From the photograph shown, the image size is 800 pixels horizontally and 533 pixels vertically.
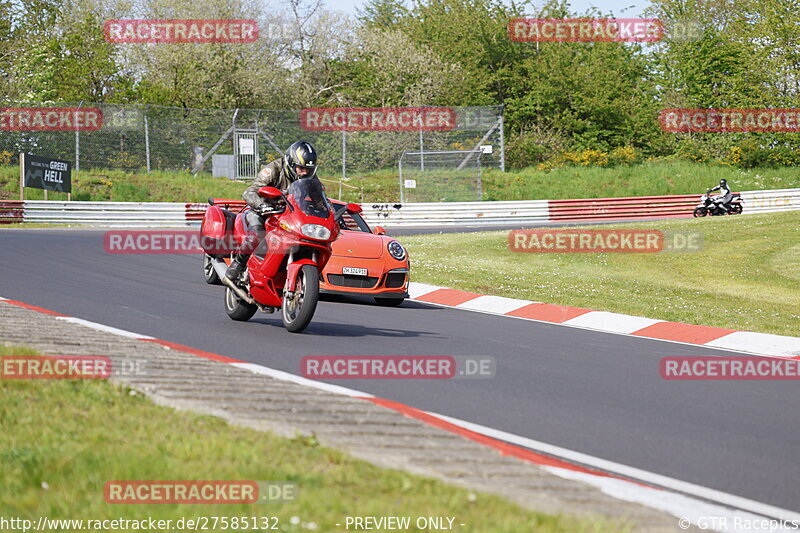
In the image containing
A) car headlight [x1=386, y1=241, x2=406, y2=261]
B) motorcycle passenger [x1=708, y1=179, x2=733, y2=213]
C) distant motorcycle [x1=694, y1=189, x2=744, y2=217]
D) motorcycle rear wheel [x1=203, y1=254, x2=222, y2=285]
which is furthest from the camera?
A: distant motorcycle [x1=694, y1=189, x2=744, y2=217]

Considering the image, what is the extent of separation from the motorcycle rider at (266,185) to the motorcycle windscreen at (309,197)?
0.23 metres

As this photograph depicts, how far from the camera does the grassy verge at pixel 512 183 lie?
3481 cm

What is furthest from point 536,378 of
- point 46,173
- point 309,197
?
point 46,173

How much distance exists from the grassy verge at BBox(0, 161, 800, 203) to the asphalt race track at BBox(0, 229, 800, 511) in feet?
68.8

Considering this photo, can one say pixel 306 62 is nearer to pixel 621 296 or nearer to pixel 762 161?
pixel 762 161

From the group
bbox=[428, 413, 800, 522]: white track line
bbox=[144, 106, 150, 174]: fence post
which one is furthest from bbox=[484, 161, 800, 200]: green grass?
bbox=[428, 413, 800, 522]: white track line

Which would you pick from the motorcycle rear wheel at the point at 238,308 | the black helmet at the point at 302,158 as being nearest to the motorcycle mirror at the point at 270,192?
the black helmet at the point at 302,158

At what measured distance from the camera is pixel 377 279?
1295cm

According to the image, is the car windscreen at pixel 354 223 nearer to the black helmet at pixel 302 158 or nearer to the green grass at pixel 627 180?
the black helmet at pixel 302 158

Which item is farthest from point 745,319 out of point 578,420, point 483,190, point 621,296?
point 483,190

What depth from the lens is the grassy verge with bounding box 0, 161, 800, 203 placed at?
34812 mm

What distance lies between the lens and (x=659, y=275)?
19328mm
